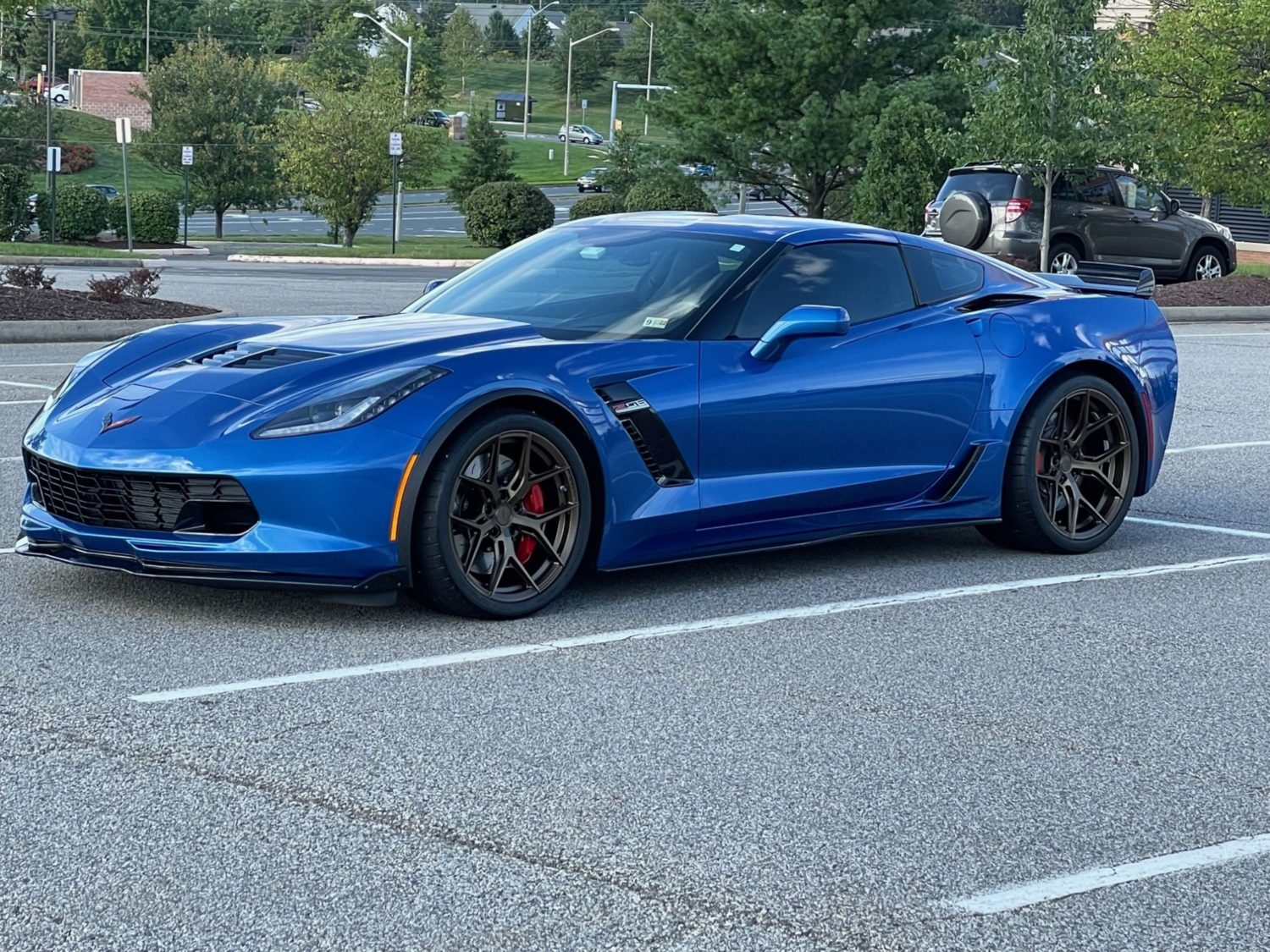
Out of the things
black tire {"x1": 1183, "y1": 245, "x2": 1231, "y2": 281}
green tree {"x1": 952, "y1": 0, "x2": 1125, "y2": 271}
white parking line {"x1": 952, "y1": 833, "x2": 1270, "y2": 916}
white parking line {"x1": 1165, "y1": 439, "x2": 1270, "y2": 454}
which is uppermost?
green tree {"x1": 952, "y1": 0, "x2": 1125, "y2": 271}

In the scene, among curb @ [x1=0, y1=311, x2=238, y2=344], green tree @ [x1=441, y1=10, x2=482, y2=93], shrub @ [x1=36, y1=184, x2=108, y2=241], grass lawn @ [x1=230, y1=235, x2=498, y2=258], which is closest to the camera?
curb @ [x1=0, y1=311, x2=238, y2=344]

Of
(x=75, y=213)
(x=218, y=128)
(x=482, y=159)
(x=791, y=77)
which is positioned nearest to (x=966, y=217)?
(x=791, y=77)

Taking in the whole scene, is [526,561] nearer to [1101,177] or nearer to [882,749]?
[882,749]

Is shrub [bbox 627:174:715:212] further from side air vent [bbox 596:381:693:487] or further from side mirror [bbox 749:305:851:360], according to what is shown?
side air vent [bbox 596:381:693:487]

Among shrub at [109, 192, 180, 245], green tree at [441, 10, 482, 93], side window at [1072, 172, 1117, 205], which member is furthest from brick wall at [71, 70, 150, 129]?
side window at [1072, 172, 1117, 205]

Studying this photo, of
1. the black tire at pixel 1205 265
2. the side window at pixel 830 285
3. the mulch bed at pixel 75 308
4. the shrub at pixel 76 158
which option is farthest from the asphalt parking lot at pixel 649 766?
the shrub at pixel 76 158

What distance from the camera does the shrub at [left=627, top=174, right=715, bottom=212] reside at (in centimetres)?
4012

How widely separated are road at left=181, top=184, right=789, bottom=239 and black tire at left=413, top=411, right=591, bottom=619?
45.5 meters

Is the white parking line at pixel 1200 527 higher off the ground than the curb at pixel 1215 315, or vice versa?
the white parking line at pixel 1200 527

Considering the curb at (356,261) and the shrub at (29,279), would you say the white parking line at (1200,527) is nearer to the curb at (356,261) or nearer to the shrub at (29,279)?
the shrub at (29,279)

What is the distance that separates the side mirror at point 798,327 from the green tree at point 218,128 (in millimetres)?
46444

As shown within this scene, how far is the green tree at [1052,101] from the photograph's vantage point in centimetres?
2466

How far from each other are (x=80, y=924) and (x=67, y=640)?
7.29ft

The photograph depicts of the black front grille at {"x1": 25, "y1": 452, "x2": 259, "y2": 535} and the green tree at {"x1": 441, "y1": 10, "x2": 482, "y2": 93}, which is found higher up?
the green tree at {"x1": 441, "y1": 10, "x2": 482, "y2": 93}
